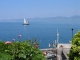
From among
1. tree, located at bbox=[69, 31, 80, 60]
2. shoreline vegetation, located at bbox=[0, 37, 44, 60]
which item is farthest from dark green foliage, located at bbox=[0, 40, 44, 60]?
tree, located at bbox=[69, 31, 80, 60]

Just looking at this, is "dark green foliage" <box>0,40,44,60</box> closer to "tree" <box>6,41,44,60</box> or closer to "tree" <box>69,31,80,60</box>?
"tree" <box>6,41,44,60</box>

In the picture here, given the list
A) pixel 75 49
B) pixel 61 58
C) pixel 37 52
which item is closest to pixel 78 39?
pixel 75 49

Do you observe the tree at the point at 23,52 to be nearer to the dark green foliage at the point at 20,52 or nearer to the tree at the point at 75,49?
the dark green foliage at the point at 20,52

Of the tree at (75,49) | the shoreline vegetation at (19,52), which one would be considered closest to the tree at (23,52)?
the shoreline vegetation at (19,52)

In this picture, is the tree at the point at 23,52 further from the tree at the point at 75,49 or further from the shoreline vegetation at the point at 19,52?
the tree at the point at 75,49

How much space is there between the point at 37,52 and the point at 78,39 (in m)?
1.64

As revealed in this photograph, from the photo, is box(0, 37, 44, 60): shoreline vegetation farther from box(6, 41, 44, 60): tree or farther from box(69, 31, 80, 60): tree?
box(69, 31, 80, 60): tree

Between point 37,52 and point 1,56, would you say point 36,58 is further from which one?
point 1,56

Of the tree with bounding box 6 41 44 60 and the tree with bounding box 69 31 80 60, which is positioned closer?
the tree with bounding box 6 41 44 60

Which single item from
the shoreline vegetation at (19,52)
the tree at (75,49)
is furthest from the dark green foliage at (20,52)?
the tree at (75,49)

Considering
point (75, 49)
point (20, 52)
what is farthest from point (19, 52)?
point (75, 49)

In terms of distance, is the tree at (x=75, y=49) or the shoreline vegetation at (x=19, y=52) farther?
the tree at (x=75, y=49)

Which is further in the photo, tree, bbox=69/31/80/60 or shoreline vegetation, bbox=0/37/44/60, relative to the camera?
tree, bbox=69/31/80/60

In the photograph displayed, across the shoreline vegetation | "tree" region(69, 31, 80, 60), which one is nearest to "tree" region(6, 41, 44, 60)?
the shoreline vegetation
